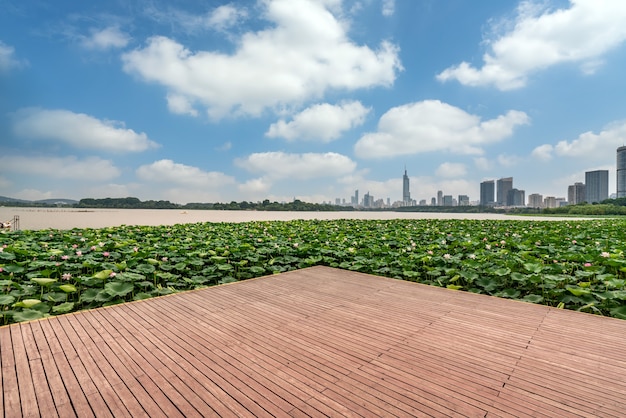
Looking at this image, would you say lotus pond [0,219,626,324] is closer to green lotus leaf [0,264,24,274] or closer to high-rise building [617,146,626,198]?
green lotus leaf [0,264,24,274]

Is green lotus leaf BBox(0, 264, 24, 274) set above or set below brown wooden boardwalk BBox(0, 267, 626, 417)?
above

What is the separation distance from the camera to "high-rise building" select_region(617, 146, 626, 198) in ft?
410

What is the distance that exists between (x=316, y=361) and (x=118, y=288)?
359cm

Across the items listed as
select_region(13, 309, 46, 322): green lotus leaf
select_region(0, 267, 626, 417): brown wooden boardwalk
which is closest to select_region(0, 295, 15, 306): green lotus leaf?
select_region(13, 309, 46, 322): green lotus leaf

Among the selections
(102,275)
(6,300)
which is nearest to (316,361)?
(102,275)

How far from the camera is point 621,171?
126750 millimetres

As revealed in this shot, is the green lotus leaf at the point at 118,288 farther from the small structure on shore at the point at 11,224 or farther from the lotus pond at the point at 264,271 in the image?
the small structure on shore at the point at 11,224

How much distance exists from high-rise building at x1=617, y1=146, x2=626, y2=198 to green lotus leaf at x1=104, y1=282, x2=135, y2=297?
6757 inches

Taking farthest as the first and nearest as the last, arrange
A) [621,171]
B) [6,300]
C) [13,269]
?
1. [621,171]
2. [13,269]
3. [6,300]

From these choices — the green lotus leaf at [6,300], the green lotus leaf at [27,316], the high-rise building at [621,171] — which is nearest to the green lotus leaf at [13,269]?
the green lotus leaf at [6,300]

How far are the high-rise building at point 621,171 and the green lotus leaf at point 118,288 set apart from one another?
6757 inches

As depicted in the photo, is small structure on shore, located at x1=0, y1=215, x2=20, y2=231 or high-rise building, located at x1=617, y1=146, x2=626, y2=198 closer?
small structure on shore, located at x1=0, y1=215, x2=20, y2=231

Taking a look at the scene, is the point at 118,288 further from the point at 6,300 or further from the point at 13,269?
the point at 13,269

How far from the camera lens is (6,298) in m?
4.13
